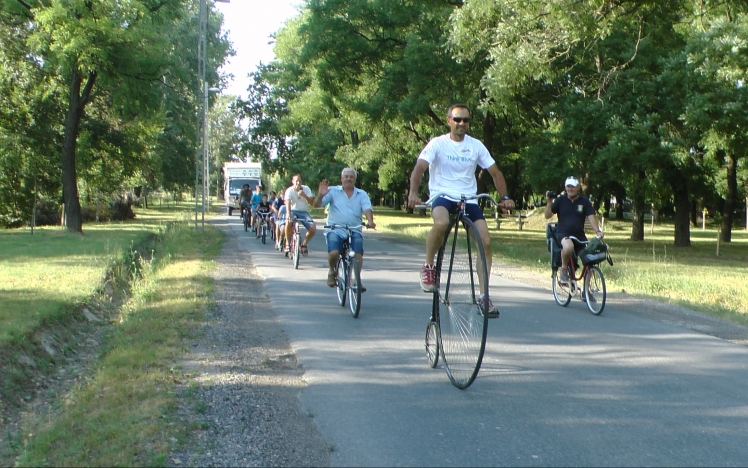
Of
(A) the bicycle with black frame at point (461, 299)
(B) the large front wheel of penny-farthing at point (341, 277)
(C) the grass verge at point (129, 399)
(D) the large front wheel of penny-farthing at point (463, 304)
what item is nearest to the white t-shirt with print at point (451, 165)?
(A) the bicycle with black frame at point (461, 299)

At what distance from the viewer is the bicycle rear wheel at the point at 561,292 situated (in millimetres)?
12133

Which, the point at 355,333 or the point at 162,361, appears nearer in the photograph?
the point at 162,361

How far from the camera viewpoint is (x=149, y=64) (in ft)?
96.9

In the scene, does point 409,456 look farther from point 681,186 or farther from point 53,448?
point 681,186

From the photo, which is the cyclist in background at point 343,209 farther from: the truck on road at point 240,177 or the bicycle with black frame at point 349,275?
the truck on road at point 240,177

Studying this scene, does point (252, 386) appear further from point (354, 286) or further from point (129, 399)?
point (354, 286)

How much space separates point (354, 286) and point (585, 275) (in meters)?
3.26

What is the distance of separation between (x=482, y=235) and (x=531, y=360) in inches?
79.4

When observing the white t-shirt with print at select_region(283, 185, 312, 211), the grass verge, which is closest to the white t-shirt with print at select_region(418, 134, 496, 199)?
the grass verge

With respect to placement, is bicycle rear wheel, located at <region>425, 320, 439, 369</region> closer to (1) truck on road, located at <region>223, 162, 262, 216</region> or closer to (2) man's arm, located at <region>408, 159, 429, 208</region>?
(2) man's arm, located at <region>408, 159, 429, 208</region>

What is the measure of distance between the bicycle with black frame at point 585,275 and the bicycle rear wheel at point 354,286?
3099 millimetres

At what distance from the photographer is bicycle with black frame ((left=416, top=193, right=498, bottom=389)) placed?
670 cm

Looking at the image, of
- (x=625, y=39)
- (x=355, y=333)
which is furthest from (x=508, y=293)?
(x=625, y=39)

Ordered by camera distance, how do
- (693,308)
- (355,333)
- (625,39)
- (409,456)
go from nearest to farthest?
1. (409,456)
2. (355,333)
3. (693,308)
4. (625,39)
